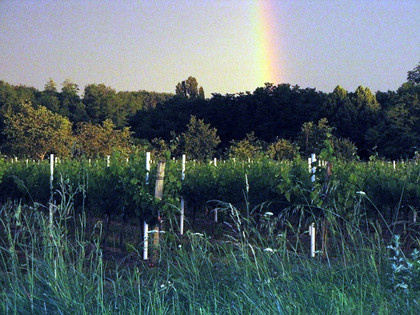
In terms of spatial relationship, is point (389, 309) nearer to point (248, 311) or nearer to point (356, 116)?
point (248, 311)

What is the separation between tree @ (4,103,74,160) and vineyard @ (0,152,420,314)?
85.3 ft

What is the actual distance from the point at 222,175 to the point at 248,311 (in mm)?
9281

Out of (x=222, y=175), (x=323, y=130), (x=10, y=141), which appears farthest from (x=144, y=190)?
(x=10, y=141)

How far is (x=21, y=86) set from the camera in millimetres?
58000

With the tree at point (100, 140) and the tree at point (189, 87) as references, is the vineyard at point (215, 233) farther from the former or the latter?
the tree at point (189, 87)

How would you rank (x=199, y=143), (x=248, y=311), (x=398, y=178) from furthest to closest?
(x=199, y=143) < (x=398, y=178) < (x=248, y=311)

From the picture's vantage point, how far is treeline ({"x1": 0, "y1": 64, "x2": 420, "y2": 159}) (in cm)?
3856

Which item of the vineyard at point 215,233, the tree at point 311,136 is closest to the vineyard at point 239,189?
the vineyard at point 215,233

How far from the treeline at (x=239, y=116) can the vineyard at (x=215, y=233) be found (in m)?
23.7

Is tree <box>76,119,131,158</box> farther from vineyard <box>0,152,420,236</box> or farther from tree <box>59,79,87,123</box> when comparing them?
vineyard <box>0,152,420,236</box>

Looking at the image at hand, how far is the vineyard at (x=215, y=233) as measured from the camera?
3604 mm

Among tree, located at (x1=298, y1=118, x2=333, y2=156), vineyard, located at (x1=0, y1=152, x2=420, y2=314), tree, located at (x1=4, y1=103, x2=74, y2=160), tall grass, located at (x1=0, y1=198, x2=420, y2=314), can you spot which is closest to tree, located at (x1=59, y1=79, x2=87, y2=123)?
tree, located at (x1=4, y1=103, x2=74, y2=160)

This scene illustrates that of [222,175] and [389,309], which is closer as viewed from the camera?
[389,309]

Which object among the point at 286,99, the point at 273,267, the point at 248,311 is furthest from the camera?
the point at 286,99
